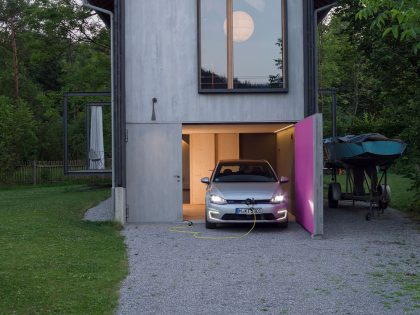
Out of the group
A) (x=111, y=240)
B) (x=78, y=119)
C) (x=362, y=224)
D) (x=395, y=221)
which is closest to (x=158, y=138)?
(x=111, y=240)

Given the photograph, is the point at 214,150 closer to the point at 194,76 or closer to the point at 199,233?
the point at 194,76

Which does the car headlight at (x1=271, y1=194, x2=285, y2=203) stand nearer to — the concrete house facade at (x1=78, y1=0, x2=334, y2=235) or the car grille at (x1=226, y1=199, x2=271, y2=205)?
the car grille at (x1=226, y1=199, x2=271, y2=205)

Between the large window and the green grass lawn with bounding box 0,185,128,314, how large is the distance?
4.38 metres

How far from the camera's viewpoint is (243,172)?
43.5 feet

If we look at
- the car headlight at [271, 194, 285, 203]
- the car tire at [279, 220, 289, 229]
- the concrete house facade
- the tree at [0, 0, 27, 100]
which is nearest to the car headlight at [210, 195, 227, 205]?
the car headlight at [271, 194, 285, 203]

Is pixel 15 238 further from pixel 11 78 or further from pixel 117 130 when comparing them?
pixel 11 78

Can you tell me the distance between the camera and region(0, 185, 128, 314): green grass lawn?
5.88m

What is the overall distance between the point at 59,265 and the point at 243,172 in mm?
6207

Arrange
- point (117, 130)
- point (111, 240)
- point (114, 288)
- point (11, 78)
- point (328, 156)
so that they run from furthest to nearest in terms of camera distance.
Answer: point (11, 78), point (328, 156), point (117, 130), point (111, 240), point (114, 288)

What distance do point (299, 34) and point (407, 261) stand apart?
6.62 metres

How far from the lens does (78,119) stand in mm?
38875

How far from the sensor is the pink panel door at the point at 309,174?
34.8 feet

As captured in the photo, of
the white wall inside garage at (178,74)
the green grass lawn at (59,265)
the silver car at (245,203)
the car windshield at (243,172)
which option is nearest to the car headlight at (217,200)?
the silver car at (245,203)

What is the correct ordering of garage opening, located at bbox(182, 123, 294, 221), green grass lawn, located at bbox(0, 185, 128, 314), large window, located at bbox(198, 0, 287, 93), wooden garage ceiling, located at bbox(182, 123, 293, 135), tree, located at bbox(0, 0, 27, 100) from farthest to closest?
1. tree, located at bbox(0, 0, 27, 100)
2. garage opening, located at bbox(182, 123, 294, 221)
3. wooden garage ceiling, located at bbox(182, 123, 293, 135)
4. large window, located at bbox(198, 0, 287, 93)
5. green grass lawn, located at bbox(0, 185, 128, 314)
